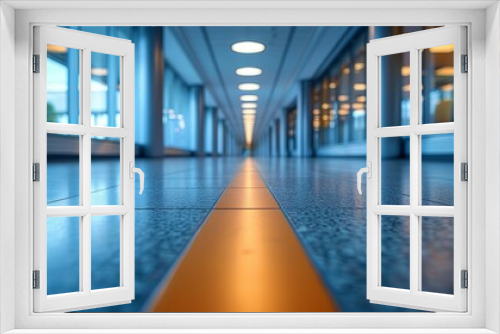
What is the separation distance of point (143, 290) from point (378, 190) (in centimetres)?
153

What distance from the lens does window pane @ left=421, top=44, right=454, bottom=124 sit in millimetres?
11797

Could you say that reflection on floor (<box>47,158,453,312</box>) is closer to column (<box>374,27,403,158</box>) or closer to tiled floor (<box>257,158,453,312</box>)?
tiled floor (<box>257,158,453,312</box>)

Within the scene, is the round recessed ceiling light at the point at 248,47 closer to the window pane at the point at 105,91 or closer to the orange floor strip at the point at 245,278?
the window pane at the point at 105,91

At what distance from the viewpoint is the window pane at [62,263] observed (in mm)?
1988

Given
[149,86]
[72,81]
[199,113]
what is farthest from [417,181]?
[199,113]

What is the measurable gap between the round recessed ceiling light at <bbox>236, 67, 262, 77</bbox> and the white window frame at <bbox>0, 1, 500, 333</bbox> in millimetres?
19658

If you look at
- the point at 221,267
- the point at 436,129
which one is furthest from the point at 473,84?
the point at 221,267

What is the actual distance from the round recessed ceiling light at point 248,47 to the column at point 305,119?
8.39 m

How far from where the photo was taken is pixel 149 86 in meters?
15.5

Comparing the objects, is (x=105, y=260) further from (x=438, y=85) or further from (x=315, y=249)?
(x=438, y=85)

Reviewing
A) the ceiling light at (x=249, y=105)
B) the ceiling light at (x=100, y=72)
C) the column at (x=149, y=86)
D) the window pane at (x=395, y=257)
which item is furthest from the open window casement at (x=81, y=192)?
the ceiling light at (x=249, y=105)

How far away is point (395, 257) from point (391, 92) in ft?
38.0

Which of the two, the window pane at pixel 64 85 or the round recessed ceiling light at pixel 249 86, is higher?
the round recessed ceiling light at pixel 249 86

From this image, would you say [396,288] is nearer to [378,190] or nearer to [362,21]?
[378,190]
